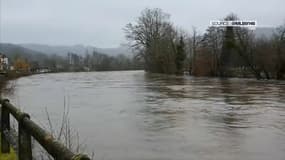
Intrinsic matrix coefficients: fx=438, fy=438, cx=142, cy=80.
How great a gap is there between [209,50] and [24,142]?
6442 cm

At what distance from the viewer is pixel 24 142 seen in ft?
16.0

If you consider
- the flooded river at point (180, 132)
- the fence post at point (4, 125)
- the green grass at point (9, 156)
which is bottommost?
the flooded river at point (180, 132)

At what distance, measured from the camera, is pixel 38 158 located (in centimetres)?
844

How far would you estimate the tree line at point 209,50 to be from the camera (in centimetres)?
5478

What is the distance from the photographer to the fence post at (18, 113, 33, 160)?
4.80 meters

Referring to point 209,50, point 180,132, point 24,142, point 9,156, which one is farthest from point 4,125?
point 209,50

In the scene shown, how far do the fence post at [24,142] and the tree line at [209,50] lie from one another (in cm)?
4966

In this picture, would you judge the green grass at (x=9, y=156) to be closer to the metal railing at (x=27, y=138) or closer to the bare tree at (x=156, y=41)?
the metal railing at (x=27, y=138)

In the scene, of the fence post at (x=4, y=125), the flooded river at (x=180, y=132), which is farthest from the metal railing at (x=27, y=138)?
the flooded river at (x=180, y=132)

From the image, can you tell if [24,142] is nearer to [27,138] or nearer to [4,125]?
[27,138]

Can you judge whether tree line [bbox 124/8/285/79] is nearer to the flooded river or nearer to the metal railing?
the flooded river

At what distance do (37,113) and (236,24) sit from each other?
4909 cm

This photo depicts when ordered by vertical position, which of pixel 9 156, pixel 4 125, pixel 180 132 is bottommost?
pixel 180 132

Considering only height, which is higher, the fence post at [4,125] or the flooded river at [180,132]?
the fence post at [4,125]
